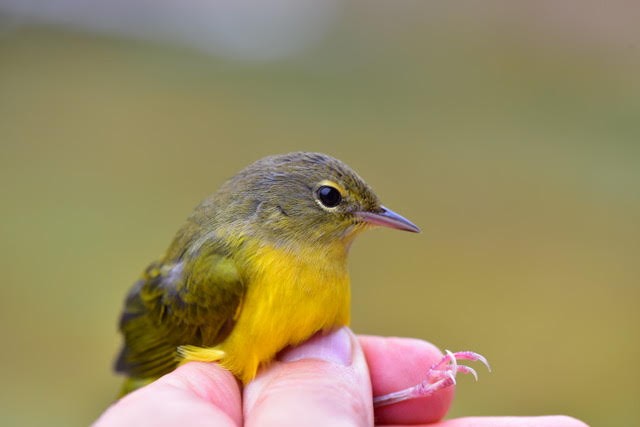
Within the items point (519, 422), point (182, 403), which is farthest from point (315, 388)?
point (519, 422)

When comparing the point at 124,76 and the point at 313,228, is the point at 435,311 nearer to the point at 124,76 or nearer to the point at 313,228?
the point at 313,228

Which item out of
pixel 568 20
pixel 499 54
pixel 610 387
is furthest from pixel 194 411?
pixel 499 54

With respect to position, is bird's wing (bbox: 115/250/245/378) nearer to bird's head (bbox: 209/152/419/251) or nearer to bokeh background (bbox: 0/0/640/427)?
bird's head (bbox: 209/152/419/251)

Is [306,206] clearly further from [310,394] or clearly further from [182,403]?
[182,403]

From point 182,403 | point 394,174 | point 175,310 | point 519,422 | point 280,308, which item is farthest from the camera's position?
point 394,174

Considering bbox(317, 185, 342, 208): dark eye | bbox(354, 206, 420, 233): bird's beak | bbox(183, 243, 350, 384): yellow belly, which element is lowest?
bbox(183, 243, 350, 384): yellow belly

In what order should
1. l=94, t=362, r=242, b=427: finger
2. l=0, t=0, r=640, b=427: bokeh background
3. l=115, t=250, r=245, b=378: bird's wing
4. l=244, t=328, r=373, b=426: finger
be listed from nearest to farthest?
l=94, t=362, r=242, b=427: finger → l=244, t=328, r=373, b=426: finger → l=115, t=250, r=245, b=378: bird's wing → l=0, t=0, r=640, b=427: bokeh background

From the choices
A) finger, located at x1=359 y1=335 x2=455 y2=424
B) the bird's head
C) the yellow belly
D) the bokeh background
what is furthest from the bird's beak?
the bokeh background

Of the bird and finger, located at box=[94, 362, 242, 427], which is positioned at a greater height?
the bird
